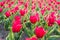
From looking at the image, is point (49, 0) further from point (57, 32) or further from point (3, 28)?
point (57, 32)

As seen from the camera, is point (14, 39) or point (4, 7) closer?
point (14, 39)

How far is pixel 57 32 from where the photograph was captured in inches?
155

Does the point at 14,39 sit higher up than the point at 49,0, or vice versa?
the point at 14,39

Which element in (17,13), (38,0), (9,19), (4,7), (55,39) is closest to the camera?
(55,39)

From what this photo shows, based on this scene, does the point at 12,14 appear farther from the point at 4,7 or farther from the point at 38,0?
the point at 38,0

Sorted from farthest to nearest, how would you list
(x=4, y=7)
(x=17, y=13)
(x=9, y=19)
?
(x=4, y=7)
(x=17, y=13)
(x=9, y=19)

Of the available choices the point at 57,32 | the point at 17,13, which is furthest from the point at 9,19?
the point at 57,32

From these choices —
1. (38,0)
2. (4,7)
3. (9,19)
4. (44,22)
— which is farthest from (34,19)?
(38,0)

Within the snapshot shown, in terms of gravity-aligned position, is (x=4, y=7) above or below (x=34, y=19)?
below

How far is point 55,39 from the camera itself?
146 inches

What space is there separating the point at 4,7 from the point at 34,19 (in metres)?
2.72

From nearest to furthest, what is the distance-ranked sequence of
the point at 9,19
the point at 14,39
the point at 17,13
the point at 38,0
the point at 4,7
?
the point at 14,39, the point at 9,19, the point at 17,13, the point at 4,7, the point at 38,0

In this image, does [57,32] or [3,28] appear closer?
[57,32]

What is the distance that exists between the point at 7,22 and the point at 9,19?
0.07 m
